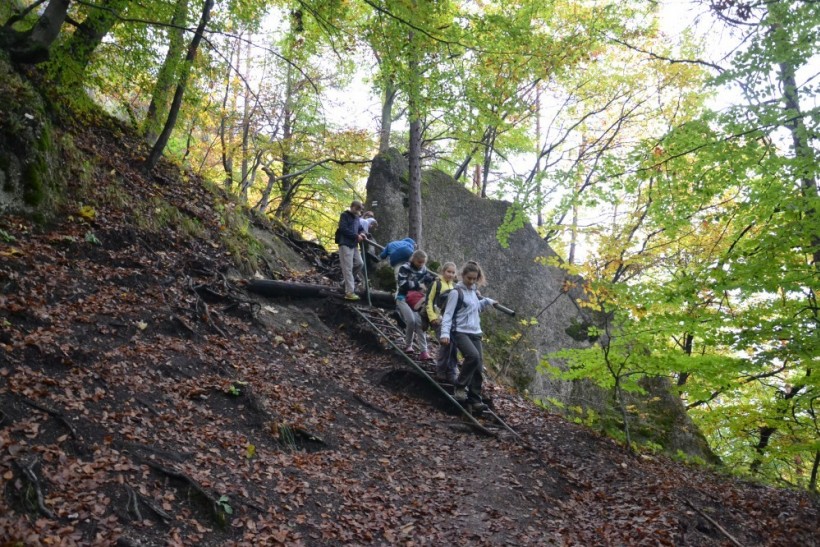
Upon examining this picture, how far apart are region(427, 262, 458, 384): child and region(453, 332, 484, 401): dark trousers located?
0.87 ft

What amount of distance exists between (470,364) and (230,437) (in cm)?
364

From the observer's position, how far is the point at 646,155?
24.8 ft

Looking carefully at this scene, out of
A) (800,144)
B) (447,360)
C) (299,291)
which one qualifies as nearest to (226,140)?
(299,291)

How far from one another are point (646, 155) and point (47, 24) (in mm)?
9814

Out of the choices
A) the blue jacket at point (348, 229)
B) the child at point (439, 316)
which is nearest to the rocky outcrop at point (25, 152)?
the blue jacket at point (348, 229)

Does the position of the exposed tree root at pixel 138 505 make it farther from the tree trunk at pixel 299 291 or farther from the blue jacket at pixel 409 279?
the tree trunk at pixel 299 291

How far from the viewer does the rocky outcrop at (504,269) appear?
13516 millimetres

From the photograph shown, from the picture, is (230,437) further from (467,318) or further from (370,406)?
(467,318)

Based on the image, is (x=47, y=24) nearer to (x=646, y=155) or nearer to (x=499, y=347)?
(x=646, y=155)

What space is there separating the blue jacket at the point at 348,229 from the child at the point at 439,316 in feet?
8.58

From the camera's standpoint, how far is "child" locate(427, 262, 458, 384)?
816 cm

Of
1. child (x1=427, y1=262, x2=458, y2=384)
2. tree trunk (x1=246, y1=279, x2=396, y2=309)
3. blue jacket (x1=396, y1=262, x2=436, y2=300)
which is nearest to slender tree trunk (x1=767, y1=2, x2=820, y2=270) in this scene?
child (x1=427, y1=262, x2=458, y2=384)

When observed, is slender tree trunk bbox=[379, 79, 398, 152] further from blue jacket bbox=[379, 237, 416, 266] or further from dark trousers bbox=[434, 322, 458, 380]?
dark trousers bbox=[434, 322, 458, 380]

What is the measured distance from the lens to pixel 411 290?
29.9ft
